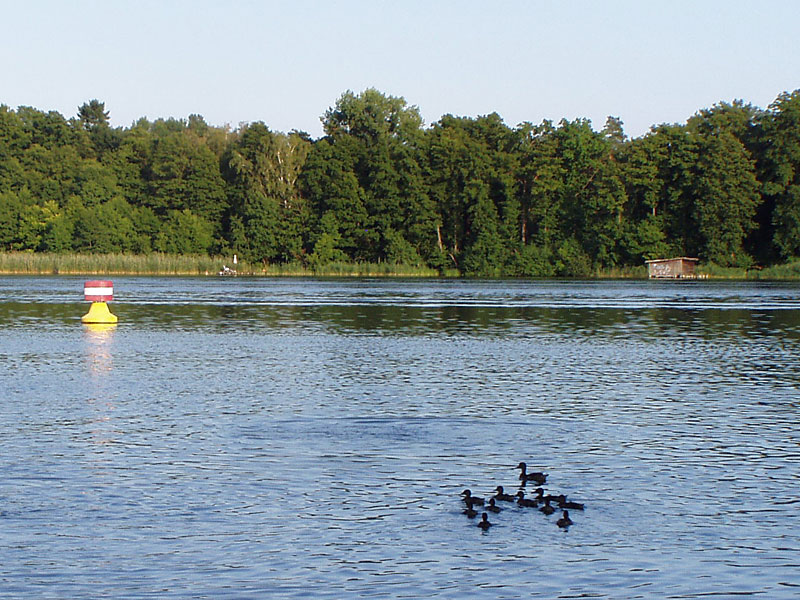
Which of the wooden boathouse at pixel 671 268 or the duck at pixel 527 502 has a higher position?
the wooden boathouse at pixel 671 268

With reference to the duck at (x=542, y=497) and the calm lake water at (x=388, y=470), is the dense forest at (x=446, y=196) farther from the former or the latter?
the duck at (x=542, y=497)

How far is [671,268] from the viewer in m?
109

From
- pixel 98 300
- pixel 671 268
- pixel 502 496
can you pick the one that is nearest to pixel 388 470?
pixel 502 496

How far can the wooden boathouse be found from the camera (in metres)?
109

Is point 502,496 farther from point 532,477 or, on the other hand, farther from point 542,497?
point 532,477

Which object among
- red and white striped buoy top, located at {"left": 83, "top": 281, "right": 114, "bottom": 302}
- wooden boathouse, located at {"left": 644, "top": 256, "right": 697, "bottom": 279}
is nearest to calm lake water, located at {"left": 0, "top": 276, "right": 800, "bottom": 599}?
red and white striped buoy top, located at {"left": 83, "top": 281, "right": 114, "bottom": 302}

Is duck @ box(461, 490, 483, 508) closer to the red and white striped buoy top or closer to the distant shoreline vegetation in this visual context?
the red and white striped buoy top

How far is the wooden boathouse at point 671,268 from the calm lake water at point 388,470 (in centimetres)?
7855

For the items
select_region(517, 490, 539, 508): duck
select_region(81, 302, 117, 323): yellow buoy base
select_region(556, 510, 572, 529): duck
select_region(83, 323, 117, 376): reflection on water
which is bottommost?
select_region(556, 510, 572, 529): duck

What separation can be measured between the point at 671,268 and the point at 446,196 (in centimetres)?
2497

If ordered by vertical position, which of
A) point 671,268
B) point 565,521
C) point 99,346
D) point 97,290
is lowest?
point 565,521

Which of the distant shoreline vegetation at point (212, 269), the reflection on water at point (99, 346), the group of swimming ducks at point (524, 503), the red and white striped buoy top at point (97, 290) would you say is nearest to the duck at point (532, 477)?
the group of swimming ducks at point (524, 503)

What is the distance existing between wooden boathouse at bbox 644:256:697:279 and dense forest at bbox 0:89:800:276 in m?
2.59

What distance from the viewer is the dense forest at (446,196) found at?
111000mm
